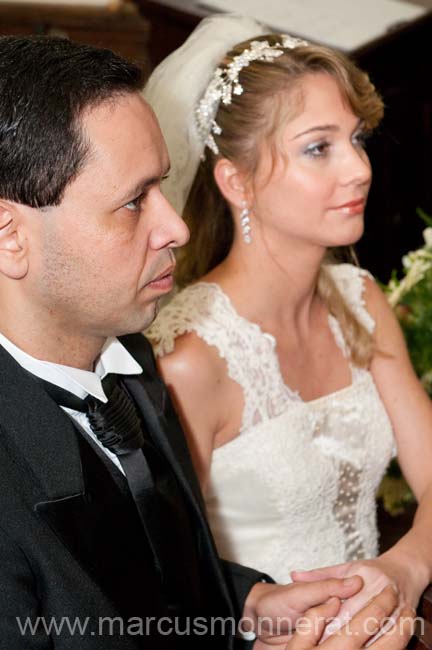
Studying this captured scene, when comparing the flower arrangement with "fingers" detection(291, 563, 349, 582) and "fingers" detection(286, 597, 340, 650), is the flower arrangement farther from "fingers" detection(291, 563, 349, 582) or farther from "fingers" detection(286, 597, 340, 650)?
"fingers" detection(286, 597, 340, 650)

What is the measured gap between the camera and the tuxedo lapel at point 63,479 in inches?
75.3

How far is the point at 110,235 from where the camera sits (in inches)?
76.7

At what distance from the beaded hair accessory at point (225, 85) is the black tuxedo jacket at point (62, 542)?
42.2 inches

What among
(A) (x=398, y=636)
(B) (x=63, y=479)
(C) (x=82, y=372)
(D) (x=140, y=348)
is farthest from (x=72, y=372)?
(A) (x=398, y=636)

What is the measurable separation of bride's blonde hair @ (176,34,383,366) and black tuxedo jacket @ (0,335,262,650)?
1003 millimetres

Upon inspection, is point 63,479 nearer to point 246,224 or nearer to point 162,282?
point 162,282

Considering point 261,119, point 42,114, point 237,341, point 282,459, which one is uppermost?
point 42,114

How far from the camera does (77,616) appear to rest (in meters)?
1.90

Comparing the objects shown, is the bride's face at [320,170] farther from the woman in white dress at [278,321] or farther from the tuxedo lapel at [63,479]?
the tuxedo lapel at [63,479]

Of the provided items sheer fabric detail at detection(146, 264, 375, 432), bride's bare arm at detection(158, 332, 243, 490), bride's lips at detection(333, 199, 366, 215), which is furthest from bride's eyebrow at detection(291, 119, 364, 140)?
bride's bare arm at detection(158, 332, 243, 490)

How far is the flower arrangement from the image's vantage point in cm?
331

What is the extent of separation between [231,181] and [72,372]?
0.97 meters

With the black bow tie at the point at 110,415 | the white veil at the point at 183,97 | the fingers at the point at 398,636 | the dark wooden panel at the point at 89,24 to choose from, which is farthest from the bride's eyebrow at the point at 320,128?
the dark wooden panel at the point at 89,24

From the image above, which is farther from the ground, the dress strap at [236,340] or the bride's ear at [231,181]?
the bride's ear at [231,181]
